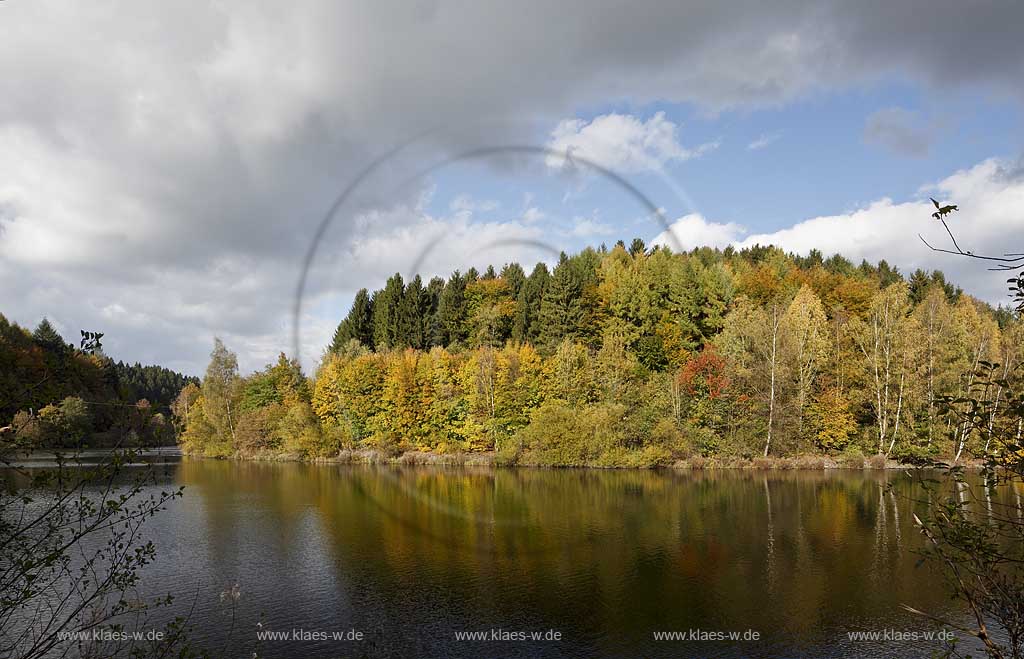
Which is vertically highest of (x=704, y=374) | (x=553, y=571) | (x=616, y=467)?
(x=704, y=374)

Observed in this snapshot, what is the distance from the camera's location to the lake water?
62.6 ft

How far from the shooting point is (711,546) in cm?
2927

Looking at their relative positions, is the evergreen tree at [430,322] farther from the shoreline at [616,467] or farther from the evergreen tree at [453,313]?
the shoreline at [616,467]

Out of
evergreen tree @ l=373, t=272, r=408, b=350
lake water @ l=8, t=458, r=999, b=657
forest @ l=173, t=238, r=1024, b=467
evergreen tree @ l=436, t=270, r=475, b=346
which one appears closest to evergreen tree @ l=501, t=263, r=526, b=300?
forest @ l=173, t=238, r=1024, b=467

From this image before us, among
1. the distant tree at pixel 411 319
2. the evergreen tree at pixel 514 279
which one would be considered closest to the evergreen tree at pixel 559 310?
the evergreen tree at pixel 514 279

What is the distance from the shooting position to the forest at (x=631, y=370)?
58.2 meters

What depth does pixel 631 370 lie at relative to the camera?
2485 inches

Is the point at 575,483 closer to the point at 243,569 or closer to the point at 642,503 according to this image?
the point at 642,503

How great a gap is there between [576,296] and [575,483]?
87.9 feet

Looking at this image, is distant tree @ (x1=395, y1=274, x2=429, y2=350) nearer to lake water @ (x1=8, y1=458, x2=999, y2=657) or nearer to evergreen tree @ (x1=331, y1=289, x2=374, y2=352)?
evergreen tree @ (x1=331, y1=289, x2=374, y2=352)

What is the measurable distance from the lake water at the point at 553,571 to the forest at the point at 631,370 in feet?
45.8

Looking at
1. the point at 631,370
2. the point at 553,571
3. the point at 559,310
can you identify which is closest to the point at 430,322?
the point at 559,310

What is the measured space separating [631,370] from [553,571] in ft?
129

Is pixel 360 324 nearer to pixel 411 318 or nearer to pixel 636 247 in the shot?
pixel 411 318
